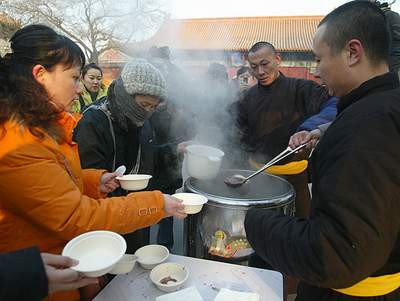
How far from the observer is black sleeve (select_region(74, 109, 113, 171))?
6.61 ft

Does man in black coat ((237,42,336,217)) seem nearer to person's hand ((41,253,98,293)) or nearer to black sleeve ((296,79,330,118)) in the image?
black sleeve ((296,79,330,118))

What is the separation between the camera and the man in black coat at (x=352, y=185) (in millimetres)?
931

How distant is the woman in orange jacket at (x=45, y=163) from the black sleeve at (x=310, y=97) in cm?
220

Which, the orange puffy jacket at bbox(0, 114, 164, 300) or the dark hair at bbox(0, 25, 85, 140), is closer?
the orange puffy jacket at bbox(0, 114, 164, 300)

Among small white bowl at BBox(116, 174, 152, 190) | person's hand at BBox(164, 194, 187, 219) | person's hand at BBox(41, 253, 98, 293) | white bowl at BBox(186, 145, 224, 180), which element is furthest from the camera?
white bowl at BBox(186, 145, 224, 180)

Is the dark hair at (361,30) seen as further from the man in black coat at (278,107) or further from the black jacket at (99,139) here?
the man in black coat at (278,107)

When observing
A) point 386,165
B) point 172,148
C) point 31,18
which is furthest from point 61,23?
point 386,165

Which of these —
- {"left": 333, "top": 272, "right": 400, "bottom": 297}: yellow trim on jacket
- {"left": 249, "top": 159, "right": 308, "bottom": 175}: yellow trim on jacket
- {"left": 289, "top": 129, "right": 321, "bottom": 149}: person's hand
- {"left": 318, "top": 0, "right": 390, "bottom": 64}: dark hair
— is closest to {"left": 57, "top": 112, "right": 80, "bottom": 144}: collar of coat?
{"left": 318, "top": 0, "right": 390, "bottom": 64}: dark hair

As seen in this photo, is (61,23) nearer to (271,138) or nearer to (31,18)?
(31,18)

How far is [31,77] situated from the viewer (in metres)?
1.35

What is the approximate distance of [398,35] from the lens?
2545mm

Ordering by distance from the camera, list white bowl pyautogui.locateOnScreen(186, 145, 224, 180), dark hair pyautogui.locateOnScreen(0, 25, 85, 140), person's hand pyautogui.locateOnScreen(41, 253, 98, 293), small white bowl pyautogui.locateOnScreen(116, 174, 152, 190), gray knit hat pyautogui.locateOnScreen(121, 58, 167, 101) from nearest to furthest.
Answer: person's hand pyautogui.locateOnScreen(41, 253, 98, 293)
dark hair pyautogui.locateOnScreen(0, 25, 85, 140)
small white bowl pyautogui.locateOnScreen(116, 174, 152, 190)
gray knit hat pyautogui.locateOnScreen(121, 58, 167, 101)
white bowl pyautogui.locateOnScreen(186, 145, 224, 180)

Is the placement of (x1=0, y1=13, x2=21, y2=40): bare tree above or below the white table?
above

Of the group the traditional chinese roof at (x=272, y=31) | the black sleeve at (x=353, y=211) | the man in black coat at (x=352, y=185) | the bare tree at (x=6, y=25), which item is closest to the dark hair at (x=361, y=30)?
the man in black coat at (x=352, y=185)
